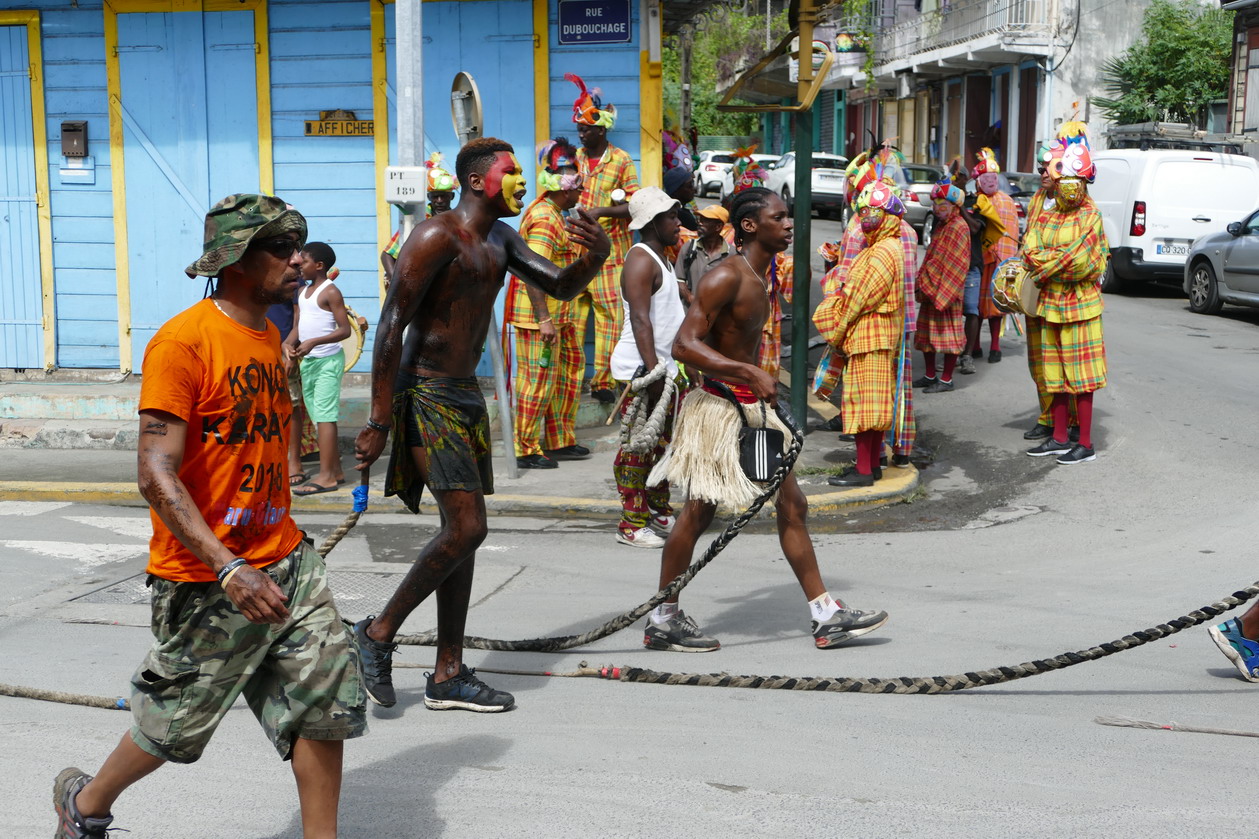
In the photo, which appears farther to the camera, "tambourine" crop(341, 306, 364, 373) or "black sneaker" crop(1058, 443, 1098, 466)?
"black sneaker" crop(1058, 443, 1098, 466)

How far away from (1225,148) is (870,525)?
1793cm

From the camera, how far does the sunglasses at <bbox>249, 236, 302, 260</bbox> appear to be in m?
3.41

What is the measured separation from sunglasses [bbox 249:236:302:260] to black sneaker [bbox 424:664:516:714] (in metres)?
2.01

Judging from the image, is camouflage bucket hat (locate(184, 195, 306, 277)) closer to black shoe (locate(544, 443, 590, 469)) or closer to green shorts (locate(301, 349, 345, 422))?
green shorts (locate(301, 349, 345, 422))

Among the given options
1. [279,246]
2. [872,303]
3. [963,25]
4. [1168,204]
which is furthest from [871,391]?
[963,25]

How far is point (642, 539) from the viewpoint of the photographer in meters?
7.82

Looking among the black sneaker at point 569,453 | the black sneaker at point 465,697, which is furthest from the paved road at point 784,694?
the black sneaker at point 569,453

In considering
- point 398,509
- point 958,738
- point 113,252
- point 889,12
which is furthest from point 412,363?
point 889,12

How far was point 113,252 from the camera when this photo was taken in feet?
38.2

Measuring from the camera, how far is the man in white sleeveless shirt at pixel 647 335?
7.27 meters

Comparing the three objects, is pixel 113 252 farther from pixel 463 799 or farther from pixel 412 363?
pixel 463 799

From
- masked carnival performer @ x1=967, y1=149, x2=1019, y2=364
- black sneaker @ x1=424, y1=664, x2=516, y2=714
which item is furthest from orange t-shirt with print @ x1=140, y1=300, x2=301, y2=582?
masked carnival performer @ x1=967, y1=149, x2=1019, y2=364

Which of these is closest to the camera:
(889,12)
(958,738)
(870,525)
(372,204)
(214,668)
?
(214,668)

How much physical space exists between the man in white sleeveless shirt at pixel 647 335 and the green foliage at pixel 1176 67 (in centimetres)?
2888
